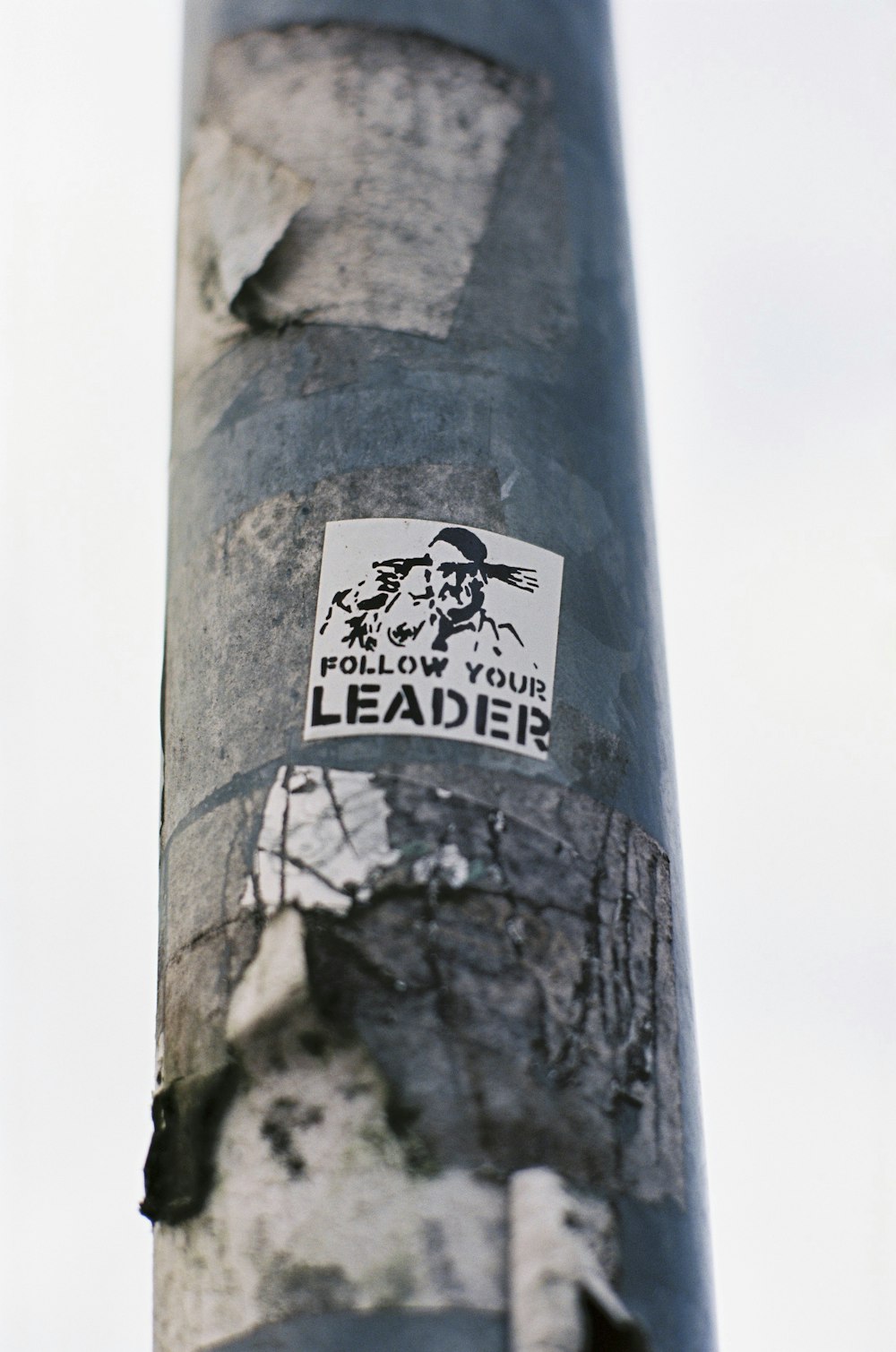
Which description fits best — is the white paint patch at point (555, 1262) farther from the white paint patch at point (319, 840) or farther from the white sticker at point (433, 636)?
the white sticker at point (433, 636)

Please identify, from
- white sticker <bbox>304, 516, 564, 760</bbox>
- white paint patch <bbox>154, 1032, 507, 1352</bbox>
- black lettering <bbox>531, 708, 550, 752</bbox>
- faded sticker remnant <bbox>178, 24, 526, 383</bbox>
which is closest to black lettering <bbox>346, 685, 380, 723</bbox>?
white sticker <bbox>304, 516, 564, 760</bbox>

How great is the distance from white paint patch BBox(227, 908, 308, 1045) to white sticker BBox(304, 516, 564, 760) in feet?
0.73

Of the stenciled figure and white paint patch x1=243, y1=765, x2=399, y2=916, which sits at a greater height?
the stenciled figure

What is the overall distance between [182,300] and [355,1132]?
1.23m

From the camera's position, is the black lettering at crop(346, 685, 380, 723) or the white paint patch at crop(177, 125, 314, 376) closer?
the black lettering at crop(346, 685, 380, 723)

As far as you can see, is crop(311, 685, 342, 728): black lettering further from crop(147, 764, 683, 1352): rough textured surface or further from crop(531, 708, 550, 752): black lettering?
crop(531, 708, 550, 752): black lettering

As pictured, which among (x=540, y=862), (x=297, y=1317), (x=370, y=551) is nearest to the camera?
(x=297, y=1317)

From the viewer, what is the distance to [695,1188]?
198 centimetres

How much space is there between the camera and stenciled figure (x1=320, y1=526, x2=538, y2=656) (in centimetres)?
204

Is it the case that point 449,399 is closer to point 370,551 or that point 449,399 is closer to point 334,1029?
point 370,551

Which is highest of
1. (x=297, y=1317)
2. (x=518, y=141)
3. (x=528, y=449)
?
(x=518, y=141)

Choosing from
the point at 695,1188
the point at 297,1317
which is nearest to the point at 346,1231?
the point at 297,1317

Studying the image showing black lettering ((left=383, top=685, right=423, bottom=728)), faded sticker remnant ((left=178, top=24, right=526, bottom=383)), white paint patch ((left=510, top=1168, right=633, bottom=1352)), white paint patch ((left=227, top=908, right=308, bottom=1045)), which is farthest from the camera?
faded sticker remnant ((left=178, top=24, right=526, bottom=383))

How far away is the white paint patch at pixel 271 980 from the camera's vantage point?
189 centimetres
